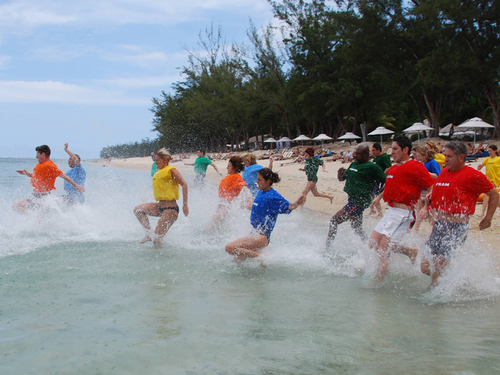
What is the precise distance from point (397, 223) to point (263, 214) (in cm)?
157

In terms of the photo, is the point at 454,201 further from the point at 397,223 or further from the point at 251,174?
the point at 251,174

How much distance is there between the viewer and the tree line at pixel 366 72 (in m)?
27.1

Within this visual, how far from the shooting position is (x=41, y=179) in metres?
7.96

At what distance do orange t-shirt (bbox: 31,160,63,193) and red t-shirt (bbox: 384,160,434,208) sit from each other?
557cm

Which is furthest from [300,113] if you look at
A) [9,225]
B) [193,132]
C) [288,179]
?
[9,225]

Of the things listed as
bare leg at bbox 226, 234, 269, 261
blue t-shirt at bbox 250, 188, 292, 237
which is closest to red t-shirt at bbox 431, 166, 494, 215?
blue t-shirt at bbox 250, 188, 292, 237

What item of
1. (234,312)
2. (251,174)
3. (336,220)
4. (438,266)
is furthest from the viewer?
(251,174)

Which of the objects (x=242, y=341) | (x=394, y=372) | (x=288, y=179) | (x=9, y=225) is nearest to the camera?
(x=394, y=372)

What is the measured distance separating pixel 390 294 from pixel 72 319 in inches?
131

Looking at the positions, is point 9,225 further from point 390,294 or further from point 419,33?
point 419,33

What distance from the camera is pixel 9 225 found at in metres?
8.75

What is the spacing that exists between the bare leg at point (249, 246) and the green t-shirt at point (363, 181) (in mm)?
1521

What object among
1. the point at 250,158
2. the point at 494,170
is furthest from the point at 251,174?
the point at 494,170

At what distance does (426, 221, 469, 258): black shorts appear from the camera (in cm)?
459
